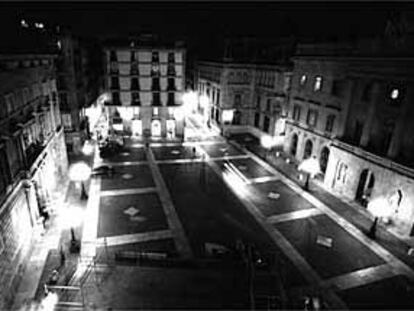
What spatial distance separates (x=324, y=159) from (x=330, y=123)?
14.3 feet

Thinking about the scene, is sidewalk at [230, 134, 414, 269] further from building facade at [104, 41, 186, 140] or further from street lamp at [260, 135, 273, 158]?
building facade at [104, 41, 186, 140]

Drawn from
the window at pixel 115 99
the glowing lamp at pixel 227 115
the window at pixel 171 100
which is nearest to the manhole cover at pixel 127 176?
the window at pixel 115 99

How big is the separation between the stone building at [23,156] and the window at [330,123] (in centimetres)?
2889

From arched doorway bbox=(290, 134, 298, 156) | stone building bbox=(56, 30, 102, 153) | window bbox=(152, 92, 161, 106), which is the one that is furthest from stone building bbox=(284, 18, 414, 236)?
stone building bbox=(56, 30, 102, 153)

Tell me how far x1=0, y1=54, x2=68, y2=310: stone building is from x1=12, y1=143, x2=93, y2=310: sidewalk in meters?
0.54

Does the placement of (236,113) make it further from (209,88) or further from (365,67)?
(365,67)

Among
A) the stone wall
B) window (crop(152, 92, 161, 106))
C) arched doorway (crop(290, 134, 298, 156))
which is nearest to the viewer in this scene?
the stone wall

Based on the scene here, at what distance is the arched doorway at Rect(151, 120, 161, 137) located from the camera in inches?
1801

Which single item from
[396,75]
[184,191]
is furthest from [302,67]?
[184,191]

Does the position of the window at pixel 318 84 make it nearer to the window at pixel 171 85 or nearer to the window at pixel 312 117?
the window at pixel 312 117

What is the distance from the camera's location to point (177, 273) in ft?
48.2

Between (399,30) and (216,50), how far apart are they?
39889 millimetres

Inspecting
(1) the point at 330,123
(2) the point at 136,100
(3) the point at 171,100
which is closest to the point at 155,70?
(3) the point at 171,100

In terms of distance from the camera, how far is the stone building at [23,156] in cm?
1546
